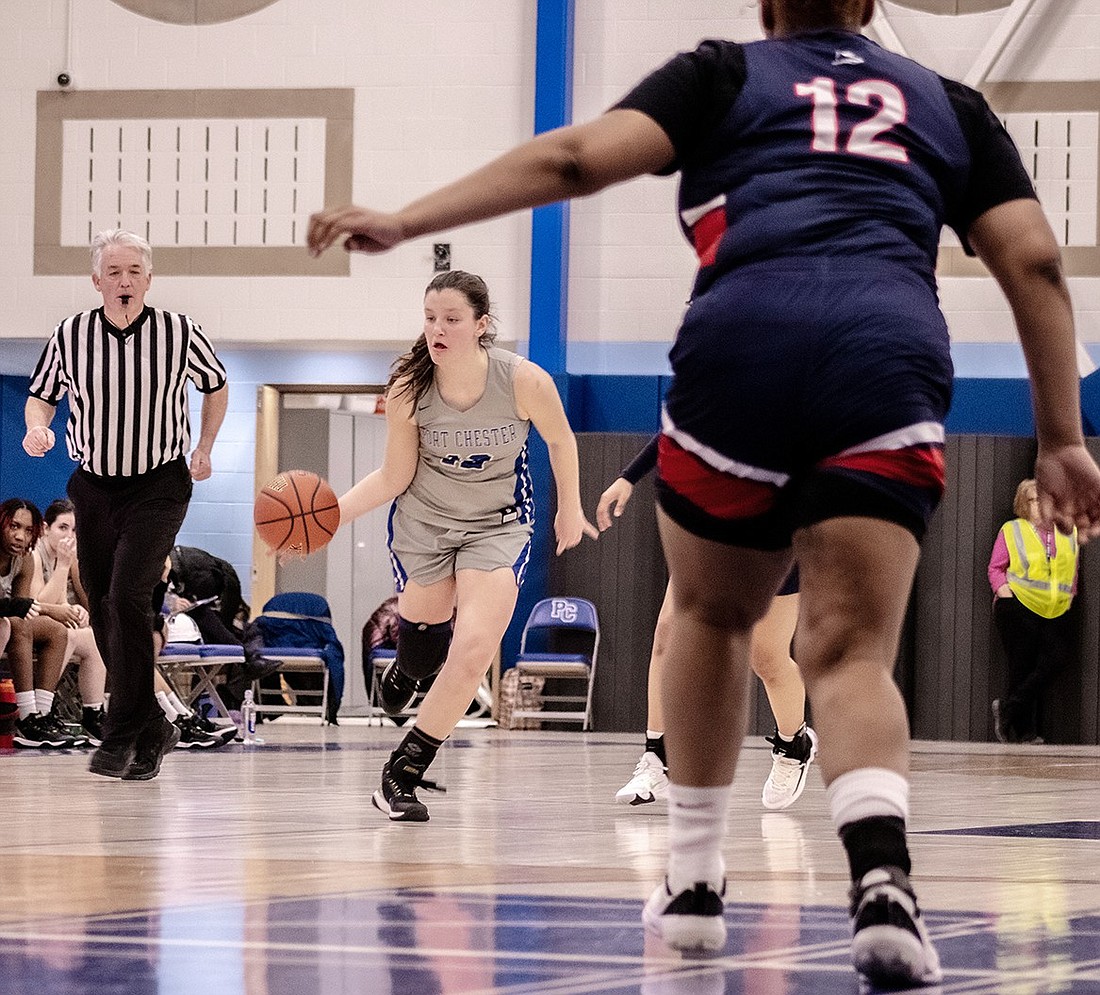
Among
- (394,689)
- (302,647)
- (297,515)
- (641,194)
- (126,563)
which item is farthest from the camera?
(641,194)

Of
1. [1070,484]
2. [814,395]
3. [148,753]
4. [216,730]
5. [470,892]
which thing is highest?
[814,395]

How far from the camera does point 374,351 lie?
14383mm

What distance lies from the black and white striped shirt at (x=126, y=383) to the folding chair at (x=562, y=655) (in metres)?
6.89

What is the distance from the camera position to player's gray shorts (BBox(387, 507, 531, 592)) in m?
5.30

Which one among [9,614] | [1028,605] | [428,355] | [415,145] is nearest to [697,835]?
[428,355]

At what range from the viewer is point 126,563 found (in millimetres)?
6191

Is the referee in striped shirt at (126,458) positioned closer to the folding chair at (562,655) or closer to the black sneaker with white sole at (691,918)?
the black sneaker with white sole at (691,918)

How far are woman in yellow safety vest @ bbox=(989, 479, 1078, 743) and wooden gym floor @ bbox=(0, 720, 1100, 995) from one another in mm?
6104

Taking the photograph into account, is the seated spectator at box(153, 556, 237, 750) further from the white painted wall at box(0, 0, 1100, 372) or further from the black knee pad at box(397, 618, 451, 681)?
the white painted wall at box(0, 0, 1100, 372)

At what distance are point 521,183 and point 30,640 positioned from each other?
757 cm

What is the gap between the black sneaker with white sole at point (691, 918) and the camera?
2404mm

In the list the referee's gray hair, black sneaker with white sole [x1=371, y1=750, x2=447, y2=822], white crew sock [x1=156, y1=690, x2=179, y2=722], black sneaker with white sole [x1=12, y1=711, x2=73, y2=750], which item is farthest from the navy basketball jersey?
black sneaker with white sole [x1=12, y1=711, x2=73, y2=750]

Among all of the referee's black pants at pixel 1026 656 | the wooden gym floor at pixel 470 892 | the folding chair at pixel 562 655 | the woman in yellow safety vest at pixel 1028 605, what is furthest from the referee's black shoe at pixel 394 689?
the referee's black pants at pixel 1026 656

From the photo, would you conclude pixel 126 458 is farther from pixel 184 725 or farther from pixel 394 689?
pixel 184 725
